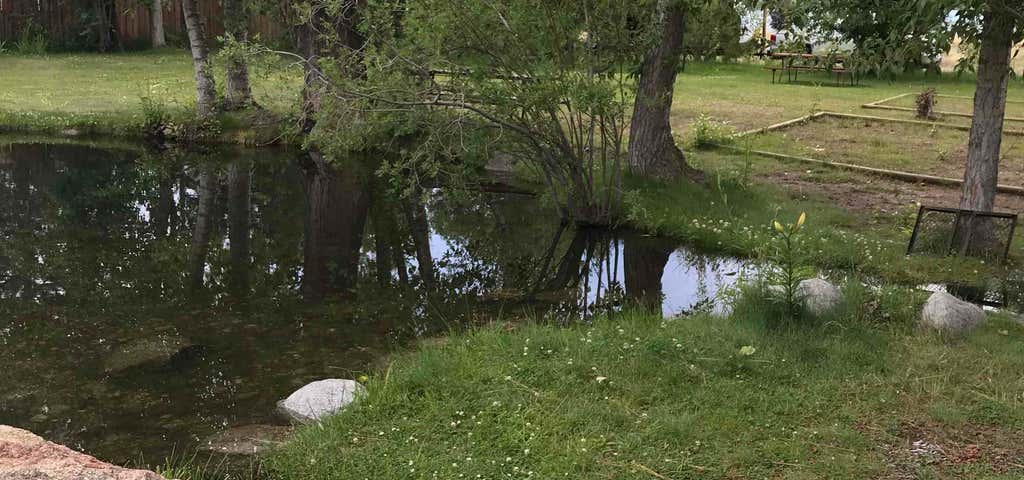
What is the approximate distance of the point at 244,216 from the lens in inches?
441

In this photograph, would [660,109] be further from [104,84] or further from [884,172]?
[104,84]

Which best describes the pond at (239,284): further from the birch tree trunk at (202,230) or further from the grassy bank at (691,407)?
the grassy bank at (691,407)

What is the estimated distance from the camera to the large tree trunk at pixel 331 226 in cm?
877

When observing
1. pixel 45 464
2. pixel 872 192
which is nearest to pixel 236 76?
pixel 872 192

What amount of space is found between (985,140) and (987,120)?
0.19 m

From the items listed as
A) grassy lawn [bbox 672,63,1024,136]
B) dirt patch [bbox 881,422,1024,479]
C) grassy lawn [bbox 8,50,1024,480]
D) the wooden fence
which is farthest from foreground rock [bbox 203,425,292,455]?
the wooden fence

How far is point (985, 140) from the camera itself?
329 inches

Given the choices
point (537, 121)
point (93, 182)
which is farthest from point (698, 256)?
point (93, 182)

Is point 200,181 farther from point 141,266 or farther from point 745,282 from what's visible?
point 745,282

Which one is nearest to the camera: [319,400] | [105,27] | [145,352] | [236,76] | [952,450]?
[952,450]

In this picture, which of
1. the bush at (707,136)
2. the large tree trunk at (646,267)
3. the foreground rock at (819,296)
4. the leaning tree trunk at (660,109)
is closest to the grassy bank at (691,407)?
the foreground rock at (819,296)

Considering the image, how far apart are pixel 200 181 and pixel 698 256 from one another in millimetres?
7122

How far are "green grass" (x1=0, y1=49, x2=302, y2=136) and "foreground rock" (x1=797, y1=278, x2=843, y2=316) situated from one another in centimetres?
524

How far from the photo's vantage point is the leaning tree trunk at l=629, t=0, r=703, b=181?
10.4m
